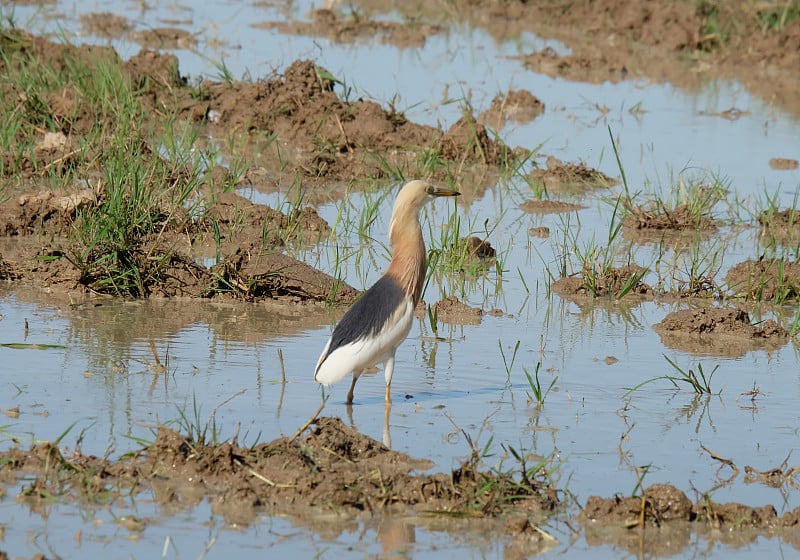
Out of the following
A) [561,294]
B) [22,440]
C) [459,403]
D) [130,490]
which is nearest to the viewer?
[130,490]

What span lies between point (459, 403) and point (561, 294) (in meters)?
2.44

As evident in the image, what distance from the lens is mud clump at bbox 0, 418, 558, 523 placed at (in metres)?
5.21

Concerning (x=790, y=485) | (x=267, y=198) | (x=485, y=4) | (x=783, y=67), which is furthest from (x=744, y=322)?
(x=485, y=4)

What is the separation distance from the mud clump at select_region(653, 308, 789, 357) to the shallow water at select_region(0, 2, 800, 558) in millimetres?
127

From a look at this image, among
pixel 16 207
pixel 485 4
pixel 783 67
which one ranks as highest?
pixel 485 4

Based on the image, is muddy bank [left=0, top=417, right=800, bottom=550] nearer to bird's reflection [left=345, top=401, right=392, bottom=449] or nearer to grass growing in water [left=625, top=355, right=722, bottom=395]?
bird's reflection [left=345, top=401, right=392, bottom=449]

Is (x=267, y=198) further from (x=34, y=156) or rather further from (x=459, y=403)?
(x=459, y=403)

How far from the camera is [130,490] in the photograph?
17.2ft

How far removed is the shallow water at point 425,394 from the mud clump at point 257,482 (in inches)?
4.8

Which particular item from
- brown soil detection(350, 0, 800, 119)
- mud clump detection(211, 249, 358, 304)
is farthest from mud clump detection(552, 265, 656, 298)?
brown soil detection(350, 0, 800, 119)

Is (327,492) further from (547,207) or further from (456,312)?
(547,207)

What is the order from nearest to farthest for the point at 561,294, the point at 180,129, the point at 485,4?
the point at 561,294, the point at 180,129, the point at 485,4

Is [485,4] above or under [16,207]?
above

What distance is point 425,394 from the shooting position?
23.2ft
